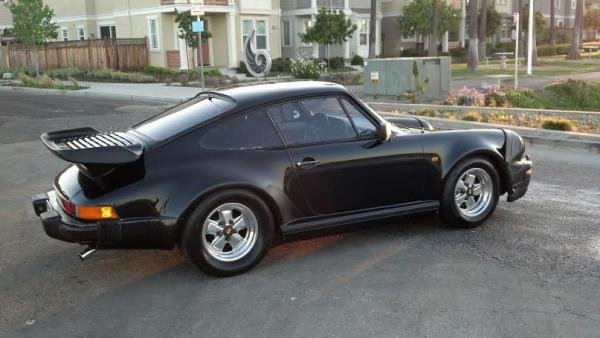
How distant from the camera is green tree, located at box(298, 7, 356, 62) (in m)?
Result: 31.9

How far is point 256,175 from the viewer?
4.68 metres

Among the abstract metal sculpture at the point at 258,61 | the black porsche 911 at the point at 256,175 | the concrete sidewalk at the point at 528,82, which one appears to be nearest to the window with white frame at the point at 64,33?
the abstract metal sculpture at the point at 258,61

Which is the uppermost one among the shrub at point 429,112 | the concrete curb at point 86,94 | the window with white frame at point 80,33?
the window with white frame at point 80,33


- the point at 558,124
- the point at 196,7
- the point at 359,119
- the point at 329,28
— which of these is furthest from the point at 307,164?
the point at 329,28

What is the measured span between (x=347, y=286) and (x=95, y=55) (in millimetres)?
30564

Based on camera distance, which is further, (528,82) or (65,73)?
(65,73)

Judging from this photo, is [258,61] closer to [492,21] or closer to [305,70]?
[305,70]

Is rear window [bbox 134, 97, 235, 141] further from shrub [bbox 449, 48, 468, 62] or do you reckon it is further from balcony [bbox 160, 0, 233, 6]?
shrub [bbox 449, 48, 468, 62]

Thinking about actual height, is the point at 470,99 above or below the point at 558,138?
above

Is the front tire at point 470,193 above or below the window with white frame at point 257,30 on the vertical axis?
below

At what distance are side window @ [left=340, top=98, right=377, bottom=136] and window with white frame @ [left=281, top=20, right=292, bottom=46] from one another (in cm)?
3401

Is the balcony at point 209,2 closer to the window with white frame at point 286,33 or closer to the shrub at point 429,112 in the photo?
the window with white frame at point 286,33

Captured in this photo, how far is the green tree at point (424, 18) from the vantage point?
41938mm

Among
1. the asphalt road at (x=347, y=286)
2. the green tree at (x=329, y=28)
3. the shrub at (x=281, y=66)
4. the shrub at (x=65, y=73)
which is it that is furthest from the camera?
the green tree at (x=329, y=28)
